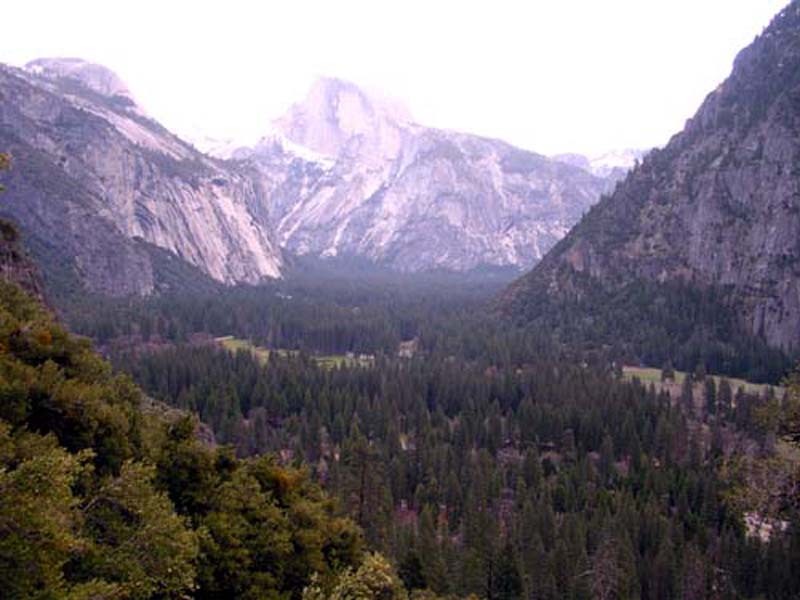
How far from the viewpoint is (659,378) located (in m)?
145

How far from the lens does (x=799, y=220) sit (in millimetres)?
162500

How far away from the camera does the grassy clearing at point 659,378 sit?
133012 millimetres

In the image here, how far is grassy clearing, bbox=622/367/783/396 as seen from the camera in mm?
133012

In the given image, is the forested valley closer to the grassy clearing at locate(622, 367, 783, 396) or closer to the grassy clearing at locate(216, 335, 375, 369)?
the grassy clearing at locate(216, 335, 375, 369)

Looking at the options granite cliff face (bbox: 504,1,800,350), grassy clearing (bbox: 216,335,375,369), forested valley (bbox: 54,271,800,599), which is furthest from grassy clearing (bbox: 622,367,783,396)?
grassy clearing (bbox: 216,335,375,369)

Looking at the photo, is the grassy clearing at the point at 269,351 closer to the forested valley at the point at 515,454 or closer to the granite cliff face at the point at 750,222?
the forested valley at the point at 515,454

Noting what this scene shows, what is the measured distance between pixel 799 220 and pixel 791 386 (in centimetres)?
15684

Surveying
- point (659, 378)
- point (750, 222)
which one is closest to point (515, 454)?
point (659, 378)

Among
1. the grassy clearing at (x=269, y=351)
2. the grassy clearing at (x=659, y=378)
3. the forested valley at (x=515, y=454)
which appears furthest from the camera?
the grassy clearing at (x=269, y=351)

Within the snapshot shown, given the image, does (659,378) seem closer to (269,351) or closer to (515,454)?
(515,454)

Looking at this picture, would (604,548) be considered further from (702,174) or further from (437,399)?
(702,174)

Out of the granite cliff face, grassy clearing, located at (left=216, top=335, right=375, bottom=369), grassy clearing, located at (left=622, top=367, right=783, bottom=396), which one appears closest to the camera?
grassy clearing, located at (left=622, top=367, right=783, bottom=396)

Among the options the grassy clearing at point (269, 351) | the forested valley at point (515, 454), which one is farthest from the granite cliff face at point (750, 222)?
the grassy clearing at point (269, 351)

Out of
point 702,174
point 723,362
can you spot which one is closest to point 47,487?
point 723,362
